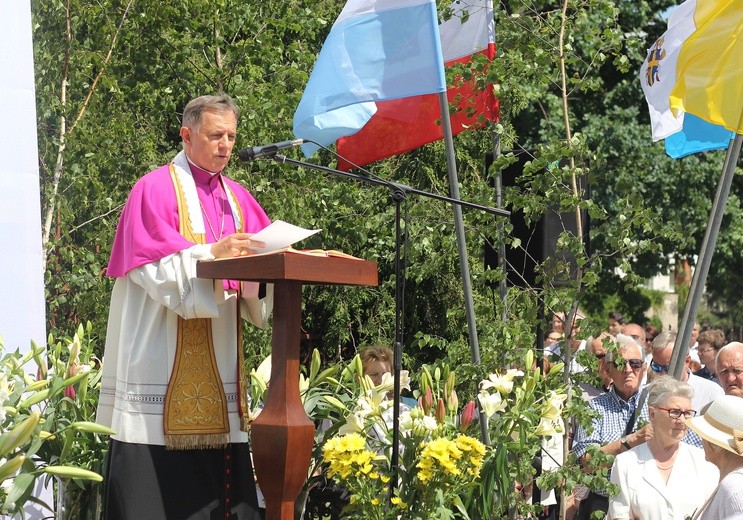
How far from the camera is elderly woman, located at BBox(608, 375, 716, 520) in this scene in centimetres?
550

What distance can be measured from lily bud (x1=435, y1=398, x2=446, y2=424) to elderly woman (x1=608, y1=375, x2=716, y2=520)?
1.00 m

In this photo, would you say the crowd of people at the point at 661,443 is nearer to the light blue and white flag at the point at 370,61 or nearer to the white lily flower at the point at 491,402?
the white lily flower at the point at 491,402

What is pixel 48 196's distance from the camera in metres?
7.47

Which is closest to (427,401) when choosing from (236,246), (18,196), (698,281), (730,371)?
(236,246)

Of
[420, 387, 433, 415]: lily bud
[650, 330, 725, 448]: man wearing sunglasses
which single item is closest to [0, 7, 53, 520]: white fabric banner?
[420, 387, 433, 415]: lily bud

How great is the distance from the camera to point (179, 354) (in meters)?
4.51

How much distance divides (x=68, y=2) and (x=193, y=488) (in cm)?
435

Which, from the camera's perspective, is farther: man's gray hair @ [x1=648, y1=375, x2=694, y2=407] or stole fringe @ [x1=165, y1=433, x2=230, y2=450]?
man's gray hair @ [x1=648, y1=375, x2=694, y2=407]

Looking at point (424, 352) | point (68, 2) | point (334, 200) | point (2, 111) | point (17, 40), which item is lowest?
point (424, 352)

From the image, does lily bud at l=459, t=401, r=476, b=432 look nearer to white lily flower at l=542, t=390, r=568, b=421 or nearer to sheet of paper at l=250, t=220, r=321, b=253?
white lily flower at l=542, t=390, r=568, b=421

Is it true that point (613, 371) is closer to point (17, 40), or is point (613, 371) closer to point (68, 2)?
point (17, 40)

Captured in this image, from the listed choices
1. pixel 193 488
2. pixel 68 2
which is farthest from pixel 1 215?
pixel 68 2

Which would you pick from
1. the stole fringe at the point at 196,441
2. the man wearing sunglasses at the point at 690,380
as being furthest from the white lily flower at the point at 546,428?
the stole fringe at the point at 196,441

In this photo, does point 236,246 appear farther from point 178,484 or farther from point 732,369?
point 732,369
